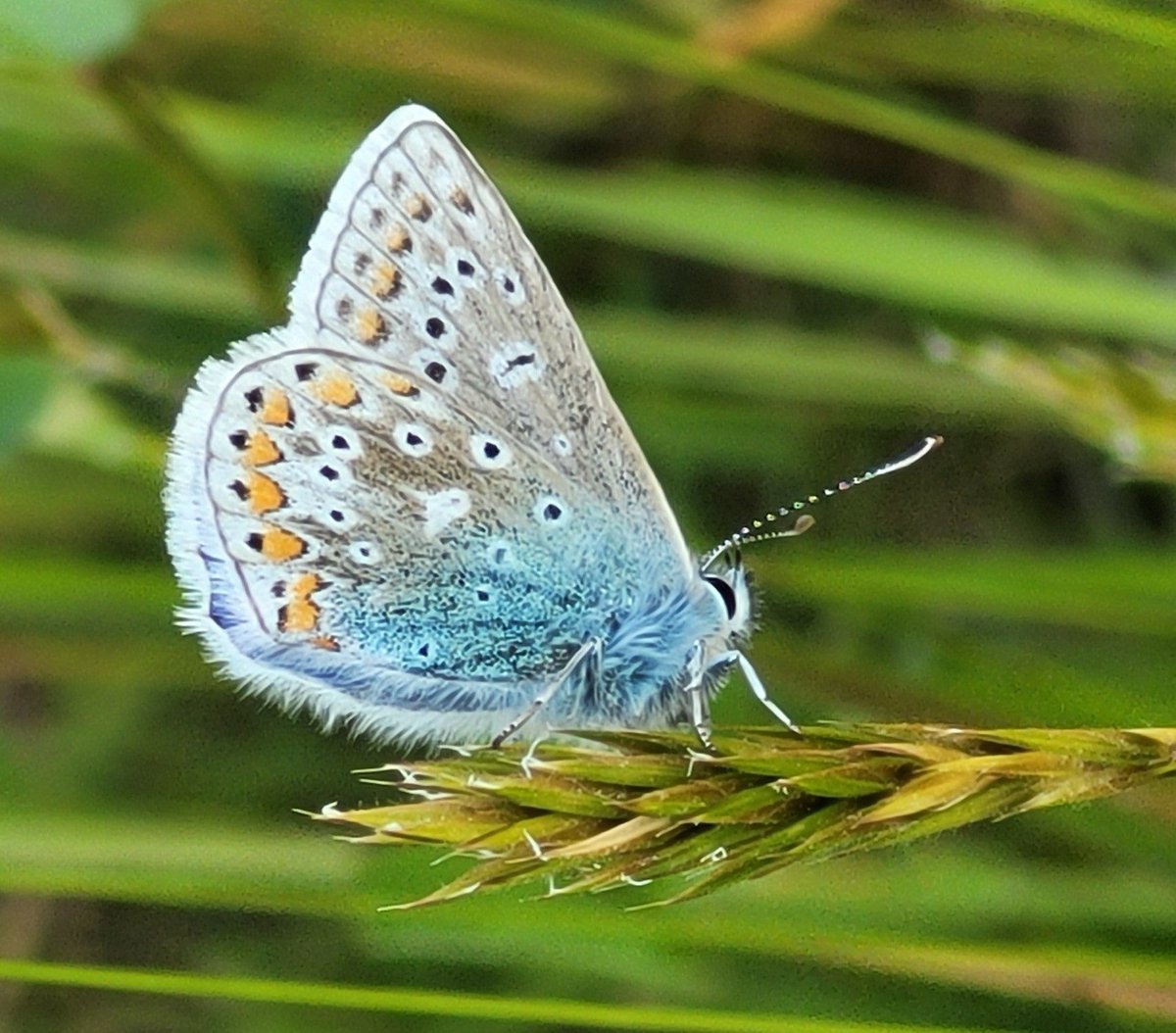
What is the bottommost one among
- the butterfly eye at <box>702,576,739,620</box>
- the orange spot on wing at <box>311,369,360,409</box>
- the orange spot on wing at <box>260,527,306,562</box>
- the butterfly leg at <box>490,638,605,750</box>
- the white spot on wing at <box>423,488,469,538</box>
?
the butterfly leg at <box>490,638,605,750</box>

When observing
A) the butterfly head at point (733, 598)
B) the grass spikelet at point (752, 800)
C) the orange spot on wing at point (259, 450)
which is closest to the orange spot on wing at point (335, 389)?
the orange spot on wing at point (259, 450)

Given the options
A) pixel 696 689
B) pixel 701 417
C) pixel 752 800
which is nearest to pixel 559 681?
pixel 696 689

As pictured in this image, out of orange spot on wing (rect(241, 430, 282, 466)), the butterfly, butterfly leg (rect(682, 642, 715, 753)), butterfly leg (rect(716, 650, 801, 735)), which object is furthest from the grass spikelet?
orange spot on wing (rect(241, 430, 282, 466))

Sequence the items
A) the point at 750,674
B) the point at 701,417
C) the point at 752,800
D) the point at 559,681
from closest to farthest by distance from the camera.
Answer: the point at 752,800, the point at 750,674, the point at 559,681, the point at 701,417

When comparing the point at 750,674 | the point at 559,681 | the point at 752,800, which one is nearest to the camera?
the point at 752,800

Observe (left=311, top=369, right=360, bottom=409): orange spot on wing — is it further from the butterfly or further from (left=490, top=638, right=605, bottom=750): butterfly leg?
(left=490, top=638, right=605, bottom=750): butterfly leg

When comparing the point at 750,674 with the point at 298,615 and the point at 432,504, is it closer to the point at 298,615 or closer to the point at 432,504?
the point at 432,504

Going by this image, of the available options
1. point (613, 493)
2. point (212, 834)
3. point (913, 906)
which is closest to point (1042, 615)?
point (913, 906)
